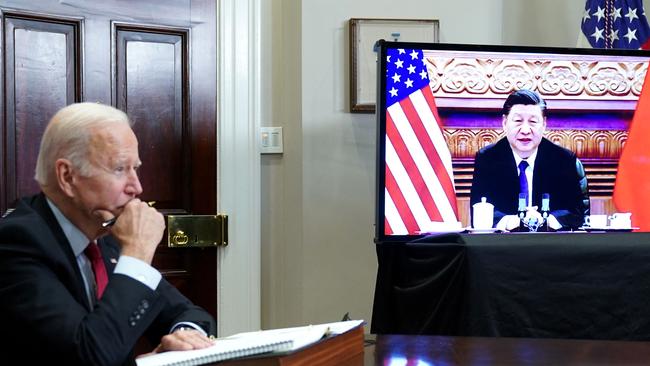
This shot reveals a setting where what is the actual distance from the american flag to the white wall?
0.43m

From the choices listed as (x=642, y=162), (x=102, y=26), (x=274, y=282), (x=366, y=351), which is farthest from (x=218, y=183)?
(x=366, y=351)

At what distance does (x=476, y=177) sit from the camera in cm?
328

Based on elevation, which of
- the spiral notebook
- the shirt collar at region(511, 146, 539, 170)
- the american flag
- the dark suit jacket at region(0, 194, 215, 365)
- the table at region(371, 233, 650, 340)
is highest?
the american flag

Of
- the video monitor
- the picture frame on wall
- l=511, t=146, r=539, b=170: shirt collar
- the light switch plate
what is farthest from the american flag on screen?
the light switch plate

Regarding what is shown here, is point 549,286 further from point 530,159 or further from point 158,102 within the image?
point 158,102

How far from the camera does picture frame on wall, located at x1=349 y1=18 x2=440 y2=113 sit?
3756 millimetres

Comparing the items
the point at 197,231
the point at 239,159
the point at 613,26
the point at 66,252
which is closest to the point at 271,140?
the point at 239,159

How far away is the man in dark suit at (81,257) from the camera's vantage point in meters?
1.45

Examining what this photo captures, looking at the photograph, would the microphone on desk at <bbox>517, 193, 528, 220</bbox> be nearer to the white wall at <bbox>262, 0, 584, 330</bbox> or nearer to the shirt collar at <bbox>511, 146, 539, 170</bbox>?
the shirt collar at <bbox>511, 146, 539, 170</bbox>

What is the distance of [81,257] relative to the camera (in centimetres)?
164

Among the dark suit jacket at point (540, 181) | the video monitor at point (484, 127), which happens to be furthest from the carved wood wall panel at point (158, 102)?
the dark suit jacket at point (540, 181)

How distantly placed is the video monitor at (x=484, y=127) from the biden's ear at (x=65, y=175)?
170cm

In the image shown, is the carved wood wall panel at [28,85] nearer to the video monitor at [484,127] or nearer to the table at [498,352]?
the video monitor at [484,127]

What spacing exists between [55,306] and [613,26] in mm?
2927
